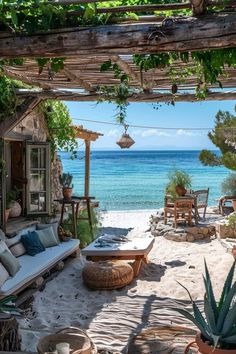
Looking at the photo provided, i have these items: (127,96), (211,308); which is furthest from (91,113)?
(211,308)

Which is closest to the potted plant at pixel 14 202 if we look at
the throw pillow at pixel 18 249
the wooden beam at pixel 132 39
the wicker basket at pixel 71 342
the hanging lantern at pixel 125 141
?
the throw pillow at pixel 18 249

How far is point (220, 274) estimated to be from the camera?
619 cm

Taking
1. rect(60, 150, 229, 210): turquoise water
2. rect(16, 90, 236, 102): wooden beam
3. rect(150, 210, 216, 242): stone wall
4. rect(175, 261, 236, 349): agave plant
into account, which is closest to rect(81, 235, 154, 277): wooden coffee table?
rect(16, 90, 236, 102): wooden beam

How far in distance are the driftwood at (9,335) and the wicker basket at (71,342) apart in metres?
0.26

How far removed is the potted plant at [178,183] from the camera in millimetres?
9828

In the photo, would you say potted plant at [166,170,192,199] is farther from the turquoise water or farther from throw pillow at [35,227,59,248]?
the turquoise water

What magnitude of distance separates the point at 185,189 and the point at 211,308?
24.2 ft

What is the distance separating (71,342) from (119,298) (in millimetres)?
2249

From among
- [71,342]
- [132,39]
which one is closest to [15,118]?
[71,342]

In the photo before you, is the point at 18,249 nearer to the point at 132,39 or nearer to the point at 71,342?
the point at 71,342

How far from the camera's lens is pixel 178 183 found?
9.89 m

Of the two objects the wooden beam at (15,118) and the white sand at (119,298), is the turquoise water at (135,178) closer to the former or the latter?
the white sand at (119,298)

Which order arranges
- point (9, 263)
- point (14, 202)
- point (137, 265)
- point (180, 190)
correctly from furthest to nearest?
point (180, 190) → point (14, 202) → point (137, 265) → point (9, 263)

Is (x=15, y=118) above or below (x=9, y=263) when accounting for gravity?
above
